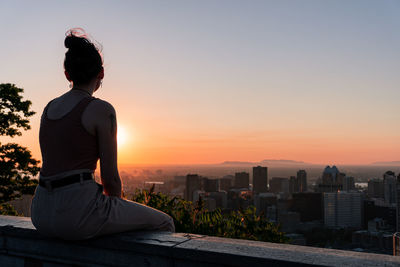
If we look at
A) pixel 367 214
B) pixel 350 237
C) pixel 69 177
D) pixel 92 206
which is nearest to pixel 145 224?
pixel 92 206

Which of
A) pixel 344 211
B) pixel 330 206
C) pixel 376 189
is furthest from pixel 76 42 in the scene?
pixel 376 189

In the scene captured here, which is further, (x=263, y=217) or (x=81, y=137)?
(x=263, y=217)

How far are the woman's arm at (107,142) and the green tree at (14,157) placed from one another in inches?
574

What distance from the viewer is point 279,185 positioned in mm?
140500

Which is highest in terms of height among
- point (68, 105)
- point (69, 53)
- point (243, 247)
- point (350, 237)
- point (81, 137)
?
point (69, 53)

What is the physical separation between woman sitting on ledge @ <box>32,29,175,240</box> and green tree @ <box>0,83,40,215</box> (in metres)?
14.4

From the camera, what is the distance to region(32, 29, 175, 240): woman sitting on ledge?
2.60 metres

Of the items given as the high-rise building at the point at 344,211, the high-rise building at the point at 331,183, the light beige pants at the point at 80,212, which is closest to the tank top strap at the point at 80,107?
the light beige pants at the point at 80,212

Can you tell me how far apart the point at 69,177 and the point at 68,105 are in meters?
0.52

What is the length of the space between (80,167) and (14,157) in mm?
14915

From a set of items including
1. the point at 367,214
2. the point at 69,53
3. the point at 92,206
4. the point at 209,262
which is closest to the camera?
the point at 209,262

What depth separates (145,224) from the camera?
2.86 m

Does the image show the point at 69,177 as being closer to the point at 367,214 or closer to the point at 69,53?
the point at 69,53

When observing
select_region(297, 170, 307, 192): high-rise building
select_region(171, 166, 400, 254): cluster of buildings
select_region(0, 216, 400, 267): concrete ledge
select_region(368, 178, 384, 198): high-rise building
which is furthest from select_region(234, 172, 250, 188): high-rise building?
select_region(0, 216, 400, 267): concrete ledge
